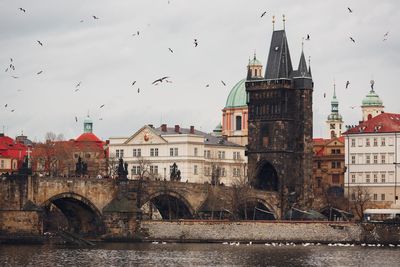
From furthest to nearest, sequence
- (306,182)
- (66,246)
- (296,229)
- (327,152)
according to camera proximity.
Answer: (327,152) < (306,182) < (296,229) < (66,246)

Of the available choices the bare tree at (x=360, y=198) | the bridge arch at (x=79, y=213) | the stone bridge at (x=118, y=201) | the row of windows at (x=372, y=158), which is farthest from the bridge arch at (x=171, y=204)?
the row of windows at (x=372, y=158)

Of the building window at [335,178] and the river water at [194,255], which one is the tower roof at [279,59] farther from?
the river water at [194,255]

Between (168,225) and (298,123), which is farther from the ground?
(298,123)

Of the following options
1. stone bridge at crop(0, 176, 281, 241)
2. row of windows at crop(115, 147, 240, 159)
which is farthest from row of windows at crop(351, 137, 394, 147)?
row of windows at crop(115, 147, 240, 159)

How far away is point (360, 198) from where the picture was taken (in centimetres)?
16950

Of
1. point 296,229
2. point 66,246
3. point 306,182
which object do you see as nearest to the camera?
point 66,246

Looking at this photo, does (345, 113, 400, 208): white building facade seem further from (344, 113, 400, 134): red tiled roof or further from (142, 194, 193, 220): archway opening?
(142, 194, 193, 220): archway opening

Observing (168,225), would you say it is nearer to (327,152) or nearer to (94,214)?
(94,214)

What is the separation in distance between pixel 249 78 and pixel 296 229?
3762cm

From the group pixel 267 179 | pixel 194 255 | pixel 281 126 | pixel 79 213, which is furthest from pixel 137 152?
pixel 194 255

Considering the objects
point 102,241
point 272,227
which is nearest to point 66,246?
point 102,241

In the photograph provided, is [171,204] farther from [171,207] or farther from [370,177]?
[370,177]

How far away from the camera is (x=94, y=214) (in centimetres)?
14675

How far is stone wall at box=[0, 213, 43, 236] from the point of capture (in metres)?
136
